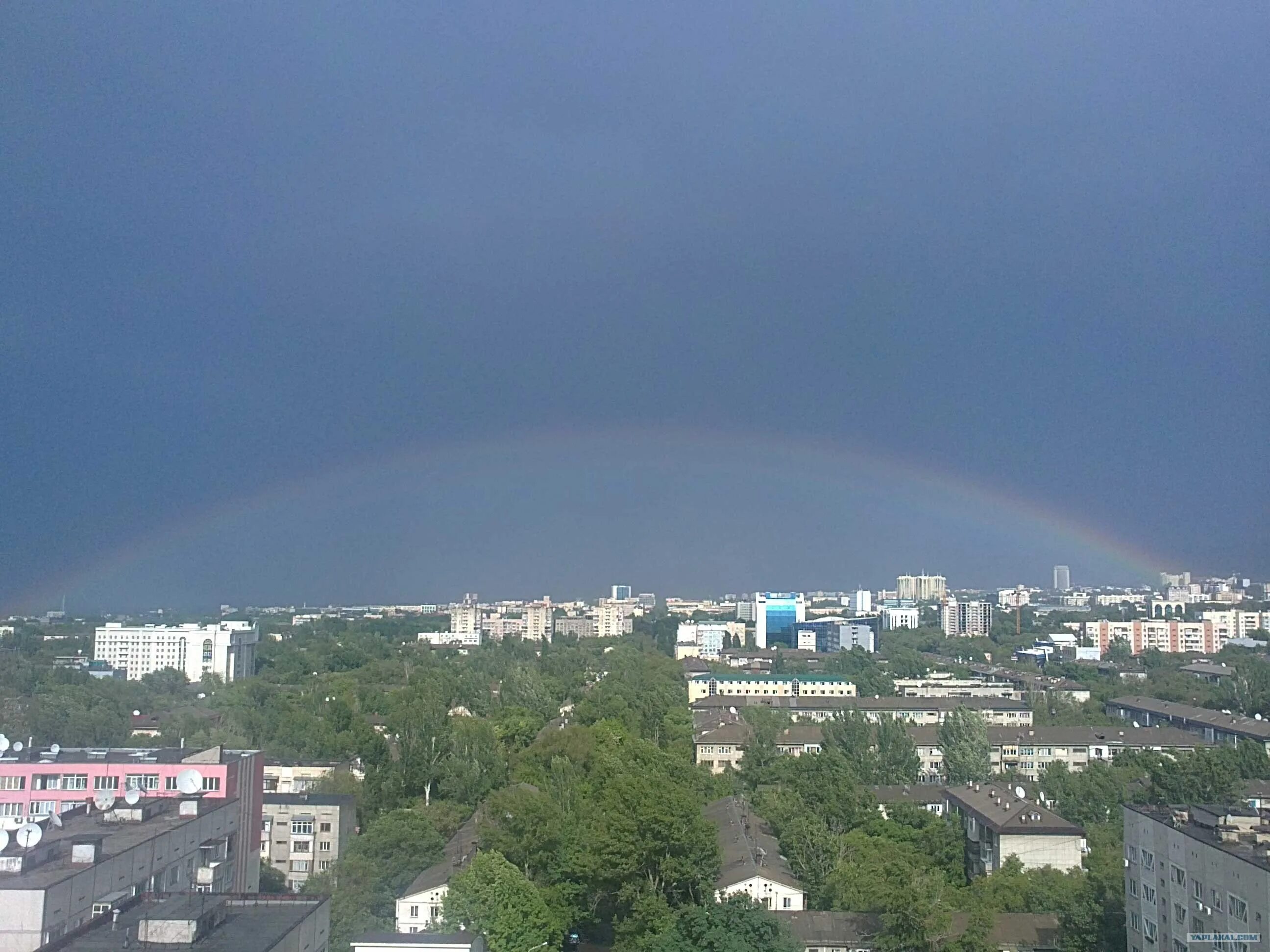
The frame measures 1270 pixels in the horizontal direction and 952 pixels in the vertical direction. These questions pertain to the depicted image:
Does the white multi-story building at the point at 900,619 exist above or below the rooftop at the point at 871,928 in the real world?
above

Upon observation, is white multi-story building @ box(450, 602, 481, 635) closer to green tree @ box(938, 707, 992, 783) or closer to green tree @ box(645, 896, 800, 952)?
green tree @ box(938, 707, 992, 783)

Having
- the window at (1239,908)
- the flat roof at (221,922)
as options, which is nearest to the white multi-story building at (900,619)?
the window at (1239,908)

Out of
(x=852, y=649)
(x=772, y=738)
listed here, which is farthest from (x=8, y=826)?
(x=852, y=649)

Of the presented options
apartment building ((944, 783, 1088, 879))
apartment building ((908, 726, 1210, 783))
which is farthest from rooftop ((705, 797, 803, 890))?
apartment building ((908, 726, 1210, 783))

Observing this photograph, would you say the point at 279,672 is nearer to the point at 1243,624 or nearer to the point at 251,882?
the point at 251,882

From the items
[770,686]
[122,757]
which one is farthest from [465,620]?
[122,757]

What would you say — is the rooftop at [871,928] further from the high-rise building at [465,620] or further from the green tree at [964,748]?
the high-rise building at [465,620]
